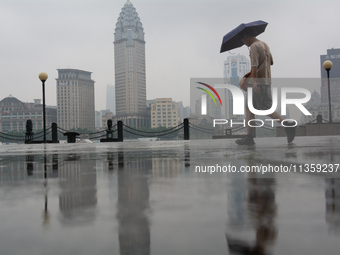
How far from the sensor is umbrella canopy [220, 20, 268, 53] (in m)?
6.68

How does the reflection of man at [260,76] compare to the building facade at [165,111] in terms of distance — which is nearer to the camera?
the reflection of man at [260,76]

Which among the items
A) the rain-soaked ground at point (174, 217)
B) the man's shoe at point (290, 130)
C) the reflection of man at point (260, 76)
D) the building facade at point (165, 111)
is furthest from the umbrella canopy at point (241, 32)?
the building facade at point (165, 111)

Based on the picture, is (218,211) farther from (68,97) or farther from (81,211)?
(68,97)

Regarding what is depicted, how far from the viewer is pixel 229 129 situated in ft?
58.2

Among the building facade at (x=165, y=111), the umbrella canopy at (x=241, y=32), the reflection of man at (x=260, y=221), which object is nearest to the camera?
the reflection of man at (x=260, y=221)

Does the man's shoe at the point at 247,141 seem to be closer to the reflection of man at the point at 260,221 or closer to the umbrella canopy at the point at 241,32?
the umbrella canopy at the point at 241,32

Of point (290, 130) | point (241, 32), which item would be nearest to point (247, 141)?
point (290, 130)

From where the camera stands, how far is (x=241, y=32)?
22.0 feet

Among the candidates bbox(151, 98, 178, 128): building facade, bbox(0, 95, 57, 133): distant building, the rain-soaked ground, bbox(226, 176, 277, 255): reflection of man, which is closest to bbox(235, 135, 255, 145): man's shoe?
the rain-soaked ground

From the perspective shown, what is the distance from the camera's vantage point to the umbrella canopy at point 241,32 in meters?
6.68

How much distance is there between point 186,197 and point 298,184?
0.79 meters

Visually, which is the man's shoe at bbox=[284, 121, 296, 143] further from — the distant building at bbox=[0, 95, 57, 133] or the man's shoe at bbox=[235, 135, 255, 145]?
the distant building at bbox=[0, 95, 57, 133]

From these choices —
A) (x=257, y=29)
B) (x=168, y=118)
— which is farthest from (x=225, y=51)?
(x=168, y=118)

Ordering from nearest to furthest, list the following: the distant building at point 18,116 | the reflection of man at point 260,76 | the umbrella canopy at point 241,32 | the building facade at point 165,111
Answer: the reflection of man at point 260,76
the umbrella canopy at point 241,32
the building facade at point 165,111
the distant building at point 18,116
